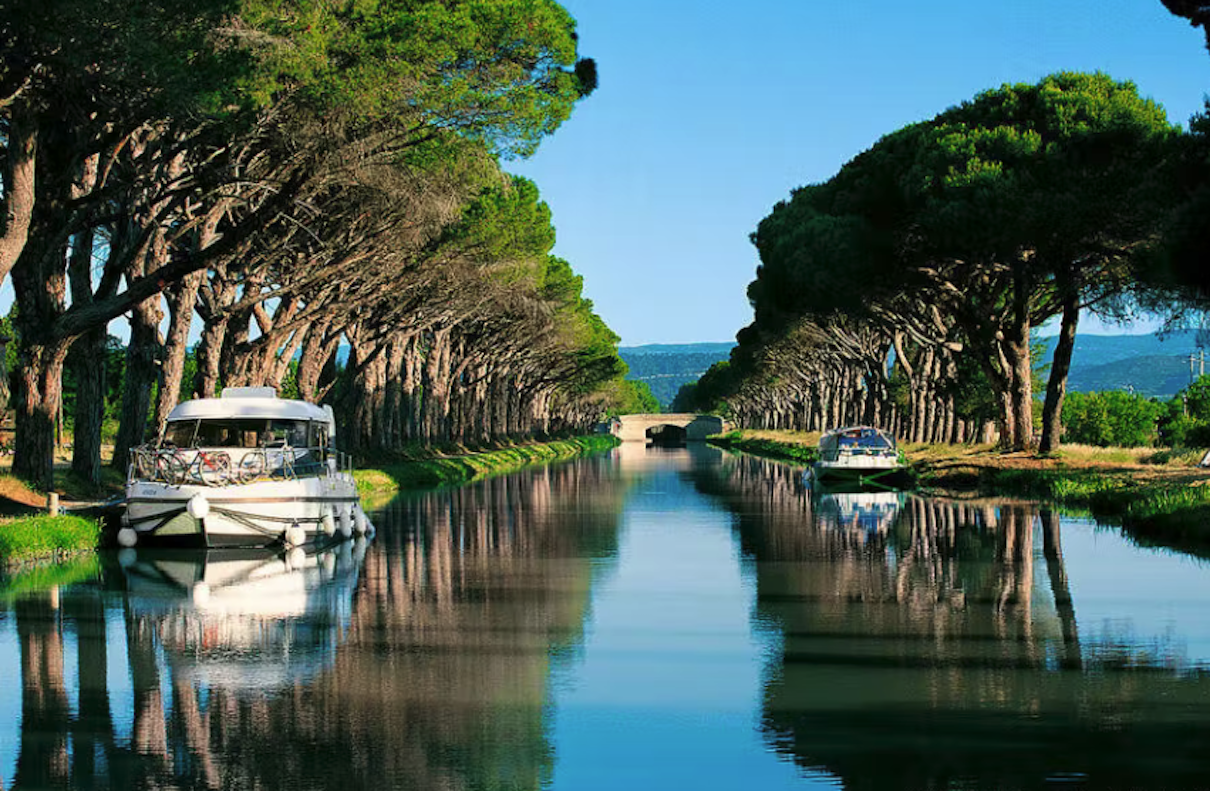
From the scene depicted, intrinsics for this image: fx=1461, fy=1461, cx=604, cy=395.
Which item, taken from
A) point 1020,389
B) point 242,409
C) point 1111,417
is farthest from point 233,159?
point 1111,417

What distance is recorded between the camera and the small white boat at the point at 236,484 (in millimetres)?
24016

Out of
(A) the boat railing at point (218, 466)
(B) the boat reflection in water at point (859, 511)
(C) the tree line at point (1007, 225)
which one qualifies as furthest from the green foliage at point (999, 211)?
(A) the boat railing at point (218, 466)

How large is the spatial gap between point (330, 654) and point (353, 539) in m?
14.0

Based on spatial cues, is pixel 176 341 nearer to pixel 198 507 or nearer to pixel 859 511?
pixel 198 507

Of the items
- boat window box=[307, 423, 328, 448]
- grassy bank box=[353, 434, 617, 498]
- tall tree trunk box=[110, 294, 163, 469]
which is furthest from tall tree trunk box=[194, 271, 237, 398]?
boat window box=[307, 423, 328, 448]

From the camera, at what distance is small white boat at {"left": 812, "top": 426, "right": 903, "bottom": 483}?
46.5 m

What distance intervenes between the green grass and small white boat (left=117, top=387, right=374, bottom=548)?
0.63m

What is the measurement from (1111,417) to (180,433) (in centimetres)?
10608

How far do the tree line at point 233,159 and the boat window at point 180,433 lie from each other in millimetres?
2492

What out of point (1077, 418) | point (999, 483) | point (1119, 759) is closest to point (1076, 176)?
point (999, 483)

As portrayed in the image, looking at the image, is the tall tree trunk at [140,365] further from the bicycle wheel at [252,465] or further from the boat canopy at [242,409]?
the bicycle wheel at [252,465]

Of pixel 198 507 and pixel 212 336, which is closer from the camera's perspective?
pixel 198 507

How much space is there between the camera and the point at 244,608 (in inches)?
653

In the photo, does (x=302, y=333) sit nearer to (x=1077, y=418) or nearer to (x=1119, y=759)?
(x=1119, y=759)
